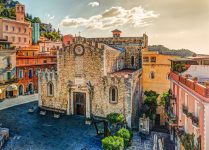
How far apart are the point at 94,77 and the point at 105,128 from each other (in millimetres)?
6175

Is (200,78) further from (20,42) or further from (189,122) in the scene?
(20,42)

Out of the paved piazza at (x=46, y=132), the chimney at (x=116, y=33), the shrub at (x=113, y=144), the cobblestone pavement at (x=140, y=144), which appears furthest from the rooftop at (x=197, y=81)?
the chimney at (x=116, y=33)

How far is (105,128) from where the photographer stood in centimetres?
2097

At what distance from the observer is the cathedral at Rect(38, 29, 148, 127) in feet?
76.0

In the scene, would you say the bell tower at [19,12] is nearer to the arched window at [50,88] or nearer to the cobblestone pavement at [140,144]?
the arched window at [50,88]

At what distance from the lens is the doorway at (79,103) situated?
25.6 meters

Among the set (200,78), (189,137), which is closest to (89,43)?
(200,78)

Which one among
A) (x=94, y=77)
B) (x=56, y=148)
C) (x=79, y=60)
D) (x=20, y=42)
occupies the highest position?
(x=20, y=42)

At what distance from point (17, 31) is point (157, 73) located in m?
36.1

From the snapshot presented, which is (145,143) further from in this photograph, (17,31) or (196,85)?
(17,31)

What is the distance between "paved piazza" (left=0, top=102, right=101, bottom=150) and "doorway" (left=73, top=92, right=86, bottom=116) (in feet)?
3.27

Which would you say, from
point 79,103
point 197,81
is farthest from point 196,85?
point 79,103

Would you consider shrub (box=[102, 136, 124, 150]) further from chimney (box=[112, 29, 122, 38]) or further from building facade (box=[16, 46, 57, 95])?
building facade (box=[16, 46, 57, 95])

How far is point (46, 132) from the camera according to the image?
2100 centimetres
